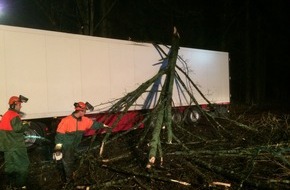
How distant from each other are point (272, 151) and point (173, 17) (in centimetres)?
2172

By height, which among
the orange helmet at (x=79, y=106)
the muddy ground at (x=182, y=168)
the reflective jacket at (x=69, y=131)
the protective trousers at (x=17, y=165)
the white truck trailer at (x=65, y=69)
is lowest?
the muddy ground at (x=182, y=168)

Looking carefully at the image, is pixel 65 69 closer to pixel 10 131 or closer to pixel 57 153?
pixel 10 131

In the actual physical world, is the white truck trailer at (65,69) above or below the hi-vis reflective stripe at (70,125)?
above

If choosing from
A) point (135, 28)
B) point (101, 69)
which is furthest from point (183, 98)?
point (135, 28)

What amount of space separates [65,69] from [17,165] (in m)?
4.16

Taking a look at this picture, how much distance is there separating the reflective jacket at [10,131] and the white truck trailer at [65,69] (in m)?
2.59

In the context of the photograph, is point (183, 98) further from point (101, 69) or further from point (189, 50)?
point (101, 69)

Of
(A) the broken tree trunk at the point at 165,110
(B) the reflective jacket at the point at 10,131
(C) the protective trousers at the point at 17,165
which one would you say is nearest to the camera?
(B) the reflective jacket at the point at 10,131

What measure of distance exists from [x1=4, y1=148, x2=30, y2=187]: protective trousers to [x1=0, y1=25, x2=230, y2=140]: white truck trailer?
103 inches

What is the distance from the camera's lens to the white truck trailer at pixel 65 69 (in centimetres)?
919

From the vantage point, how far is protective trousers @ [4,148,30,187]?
260 inches

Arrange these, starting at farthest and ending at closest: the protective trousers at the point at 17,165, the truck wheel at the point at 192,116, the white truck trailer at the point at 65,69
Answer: the truck wheel at the point at 192,116, the white truck trailer at the point at 65,69, the protective trousers at the point at 17,165

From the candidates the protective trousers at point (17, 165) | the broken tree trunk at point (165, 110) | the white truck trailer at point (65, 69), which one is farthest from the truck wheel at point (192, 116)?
the protective trousers at point (17, 165)

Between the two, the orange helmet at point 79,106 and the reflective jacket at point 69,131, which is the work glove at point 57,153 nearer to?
the reflective jacket at point 69,131
